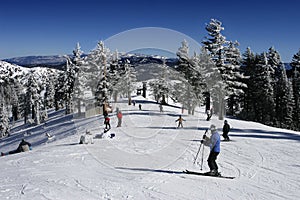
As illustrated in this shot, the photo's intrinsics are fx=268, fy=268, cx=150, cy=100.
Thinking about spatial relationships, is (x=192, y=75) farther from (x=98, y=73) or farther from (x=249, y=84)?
(x=249, y=84)

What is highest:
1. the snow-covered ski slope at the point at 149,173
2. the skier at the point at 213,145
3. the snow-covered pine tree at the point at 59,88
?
the snow-covered pine tree at the point at 59,88

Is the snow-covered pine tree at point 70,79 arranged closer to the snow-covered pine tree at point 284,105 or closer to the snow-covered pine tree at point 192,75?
the snow-covered pine tree at point 192,75

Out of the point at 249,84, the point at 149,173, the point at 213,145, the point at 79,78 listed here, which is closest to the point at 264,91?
the point at 249,84

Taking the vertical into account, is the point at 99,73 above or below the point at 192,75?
above

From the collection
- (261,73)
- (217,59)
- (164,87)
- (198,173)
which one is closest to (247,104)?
(261,73)

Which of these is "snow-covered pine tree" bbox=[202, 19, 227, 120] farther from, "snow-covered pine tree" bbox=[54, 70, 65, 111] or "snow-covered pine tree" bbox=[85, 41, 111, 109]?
"snow-covered pine tree" bbox=[54, 70, 65, 111]

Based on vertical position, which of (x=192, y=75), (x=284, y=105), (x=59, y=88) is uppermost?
(x=192, y=75)

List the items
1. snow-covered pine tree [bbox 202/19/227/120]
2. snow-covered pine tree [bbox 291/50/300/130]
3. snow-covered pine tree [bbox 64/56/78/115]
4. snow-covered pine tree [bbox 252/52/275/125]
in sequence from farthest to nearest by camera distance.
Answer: snow-covered pine tree [bbox 64/56/78/115] < snow-covered pine tree [bbox 291/50/300/130] < snow-covered pine tree [bbox 252/52/275/125] < snow-covered pine tree [bbox 202/19/227/120]

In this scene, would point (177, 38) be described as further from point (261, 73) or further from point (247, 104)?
point (247, 104)

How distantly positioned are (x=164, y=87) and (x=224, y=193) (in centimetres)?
4339

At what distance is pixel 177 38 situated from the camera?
7.50m

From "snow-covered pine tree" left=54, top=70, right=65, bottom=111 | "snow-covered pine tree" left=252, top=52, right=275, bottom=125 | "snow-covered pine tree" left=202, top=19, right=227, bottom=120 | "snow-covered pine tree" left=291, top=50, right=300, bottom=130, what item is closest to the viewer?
"snow-covered pine tree" left=202, top=19, right=227, bottom=120

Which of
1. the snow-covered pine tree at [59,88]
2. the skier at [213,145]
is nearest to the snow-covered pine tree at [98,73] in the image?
the snow-covered pine tree at [59,88]

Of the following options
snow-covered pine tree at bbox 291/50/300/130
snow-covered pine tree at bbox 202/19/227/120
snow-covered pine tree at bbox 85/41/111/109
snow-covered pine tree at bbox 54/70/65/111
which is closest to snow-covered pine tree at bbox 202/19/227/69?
snow-covered pine tree at bbox 202/19/227/120
